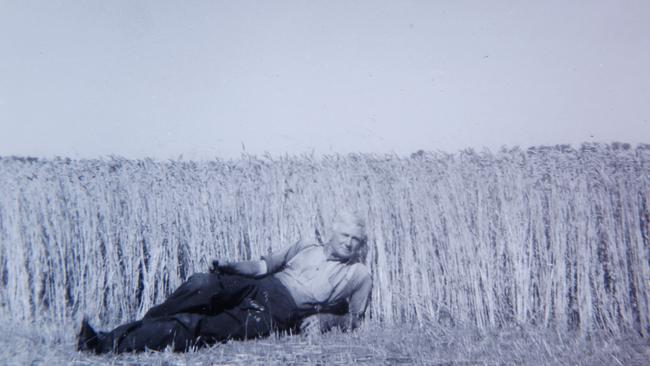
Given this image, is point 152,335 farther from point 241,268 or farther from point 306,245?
point 306,245

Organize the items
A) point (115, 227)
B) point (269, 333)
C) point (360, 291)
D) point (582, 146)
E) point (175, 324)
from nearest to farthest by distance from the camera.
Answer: point (175, 324) → point (269, 333) → point (360, 291) → point (115, 227) → point (582, 146)

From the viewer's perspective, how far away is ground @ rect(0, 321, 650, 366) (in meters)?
3.58

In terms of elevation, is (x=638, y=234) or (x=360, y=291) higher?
(x=638, y=234)

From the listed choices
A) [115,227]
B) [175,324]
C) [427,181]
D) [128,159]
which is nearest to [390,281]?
[427,181]

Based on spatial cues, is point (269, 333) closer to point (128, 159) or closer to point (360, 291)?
point (360, 291)

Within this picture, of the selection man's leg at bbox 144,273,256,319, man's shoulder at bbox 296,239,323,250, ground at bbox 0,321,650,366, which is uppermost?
man's shoulder at bbox 296,239,323,250

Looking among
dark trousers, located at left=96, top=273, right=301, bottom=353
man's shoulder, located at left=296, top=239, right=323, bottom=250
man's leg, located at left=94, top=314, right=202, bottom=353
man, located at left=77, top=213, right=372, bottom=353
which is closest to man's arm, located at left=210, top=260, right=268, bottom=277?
man, located at left=77, top=213, right=372, bottom=353

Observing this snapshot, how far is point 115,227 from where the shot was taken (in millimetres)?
5418

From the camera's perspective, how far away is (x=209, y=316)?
155 inches

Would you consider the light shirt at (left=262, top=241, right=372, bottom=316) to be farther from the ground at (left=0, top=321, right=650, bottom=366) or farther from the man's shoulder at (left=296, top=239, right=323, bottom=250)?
the ground at (left=0, top=321, right=650, bottom=366)

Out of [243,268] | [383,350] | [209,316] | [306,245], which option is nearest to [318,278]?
[306,245]

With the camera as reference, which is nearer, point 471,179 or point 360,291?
point 360,291

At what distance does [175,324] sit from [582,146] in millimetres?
5709

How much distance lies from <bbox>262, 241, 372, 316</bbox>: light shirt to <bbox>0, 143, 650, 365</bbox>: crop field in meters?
0.33
